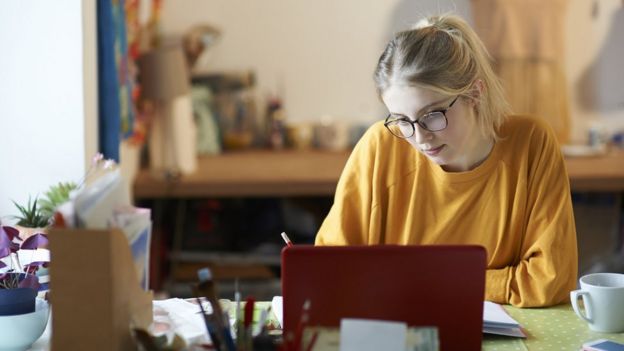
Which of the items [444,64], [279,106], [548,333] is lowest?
[548,333]

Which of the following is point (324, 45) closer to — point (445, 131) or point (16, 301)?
point (445, 131)

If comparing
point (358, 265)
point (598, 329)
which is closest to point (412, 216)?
point (598, 329)

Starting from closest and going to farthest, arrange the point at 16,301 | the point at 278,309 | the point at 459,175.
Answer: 1. the point at 16,301
2. the point at 278,309
3. the point at 459,175

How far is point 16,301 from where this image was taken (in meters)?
1.41

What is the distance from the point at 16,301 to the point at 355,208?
680 mm

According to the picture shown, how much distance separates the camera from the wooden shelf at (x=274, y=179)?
11.2 feet

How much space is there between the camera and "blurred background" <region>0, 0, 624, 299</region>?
11.6ft

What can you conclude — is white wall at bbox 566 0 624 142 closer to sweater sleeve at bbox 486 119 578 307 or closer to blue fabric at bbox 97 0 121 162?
blue fabric at bbox 97 0 121 162

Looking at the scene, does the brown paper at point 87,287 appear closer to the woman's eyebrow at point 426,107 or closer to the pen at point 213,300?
the pen at point 213,300

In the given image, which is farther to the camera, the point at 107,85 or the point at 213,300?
the point at 107,85

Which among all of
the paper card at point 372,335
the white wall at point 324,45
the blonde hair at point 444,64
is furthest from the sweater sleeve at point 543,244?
the white wall at point 324,45


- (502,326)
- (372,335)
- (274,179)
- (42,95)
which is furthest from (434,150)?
(274,179)

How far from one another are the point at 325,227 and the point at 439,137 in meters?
0.29

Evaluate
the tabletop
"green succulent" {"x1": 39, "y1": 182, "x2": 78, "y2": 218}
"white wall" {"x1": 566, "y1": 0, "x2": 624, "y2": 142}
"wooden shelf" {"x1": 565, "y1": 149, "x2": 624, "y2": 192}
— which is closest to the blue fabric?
"green succulent" {"x1": 39, "y1": 182, "x2": 78, "y2": 218}
